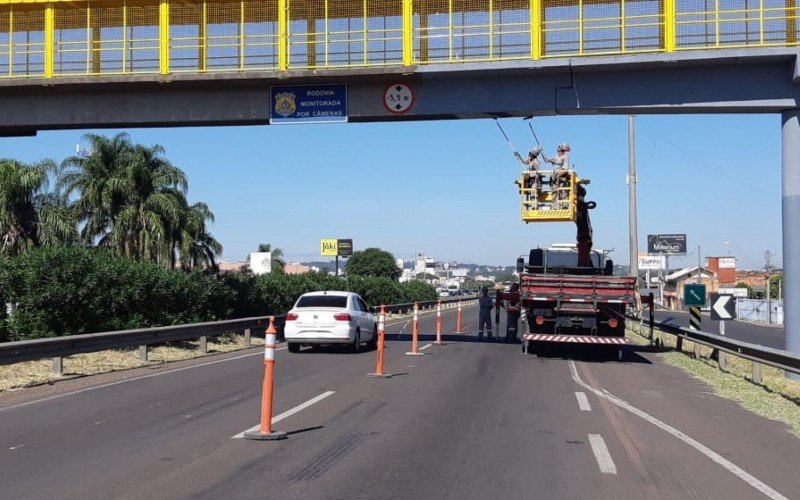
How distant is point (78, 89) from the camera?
20359 millimetres

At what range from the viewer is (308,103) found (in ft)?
65.1

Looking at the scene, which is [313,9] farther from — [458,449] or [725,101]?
[458,449]

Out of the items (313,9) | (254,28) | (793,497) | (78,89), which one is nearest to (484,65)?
(313,9)

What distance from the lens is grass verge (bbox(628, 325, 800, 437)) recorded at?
1198 cm

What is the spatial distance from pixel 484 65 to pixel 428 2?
2202 mm

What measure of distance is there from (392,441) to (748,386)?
8863mm

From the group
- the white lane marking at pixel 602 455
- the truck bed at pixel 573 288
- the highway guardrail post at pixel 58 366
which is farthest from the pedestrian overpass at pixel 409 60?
the white lane marking at pixel 602 455

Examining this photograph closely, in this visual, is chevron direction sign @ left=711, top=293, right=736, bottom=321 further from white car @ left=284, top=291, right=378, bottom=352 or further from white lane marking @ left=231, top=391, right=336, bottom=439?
white lane marking @ left=231, top=391, right=336, bottom=439

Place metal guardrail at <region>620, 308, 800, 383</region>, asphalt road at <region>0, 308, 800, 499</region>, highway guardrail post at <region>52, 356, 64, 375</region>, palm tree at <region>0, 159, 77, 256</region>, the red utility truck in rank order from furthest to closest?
palm tree at <region>0, 159, 77, 256</region> → the red utility truck → highway guardrail post at <region>52, 356, 64, 375</region> → metal guardrail at <region>620, 308, 800, 383</region> → asphalt road at <region>0, 308, 800, 499</region>

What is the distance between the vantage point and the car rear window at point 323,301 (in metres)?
20.6

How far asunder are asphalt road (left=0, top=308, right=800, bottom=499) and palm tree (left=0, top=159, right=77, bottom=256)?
59.5 feet

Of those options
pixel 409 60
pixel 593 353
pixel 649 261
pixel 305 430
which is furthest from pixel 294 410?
pixel 649 261

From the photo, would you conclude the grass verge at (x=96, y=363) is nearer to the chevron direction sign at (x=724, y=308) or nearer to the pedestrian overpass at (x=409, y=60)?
the pedestrian overpass at (x=409, y=60)

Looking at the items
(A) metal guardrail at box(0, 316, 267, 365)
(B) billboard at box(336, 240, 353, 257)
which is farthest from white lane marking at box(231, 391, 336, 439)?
(B) billboard at box(336, 240, 353, 257)
